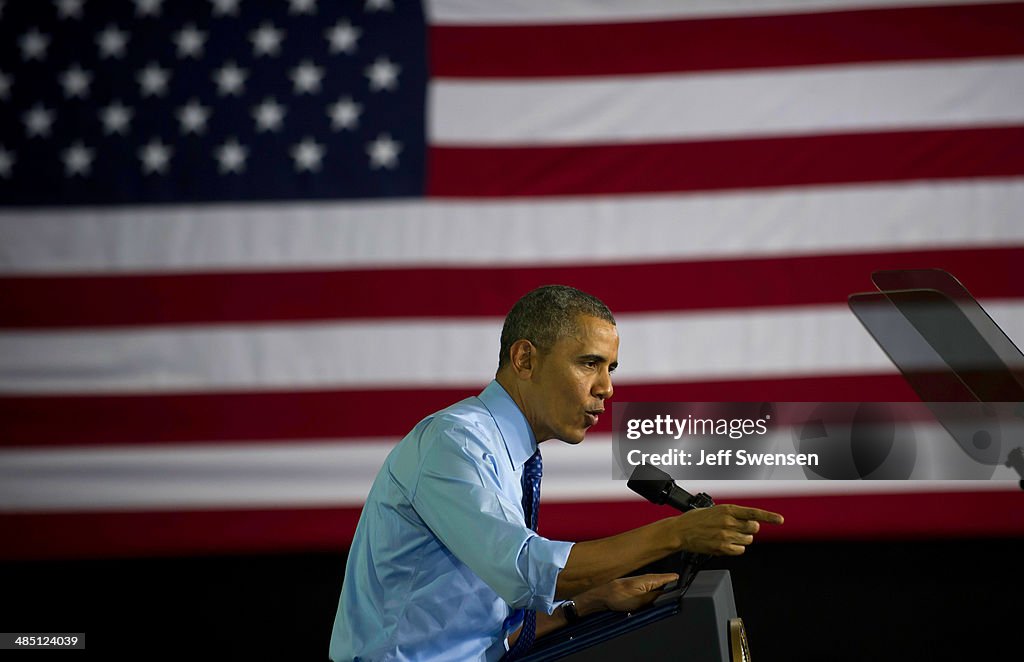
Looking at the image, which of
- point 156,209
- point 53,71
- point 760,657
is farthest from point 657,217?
point 53,71

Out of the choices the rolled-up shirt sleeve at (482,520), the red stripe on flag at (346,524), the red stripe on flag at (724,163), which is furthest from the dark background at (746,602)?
the rolled-up shirt sleeve at (482,520)

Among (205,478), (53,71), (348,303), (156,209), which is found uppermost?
(53,71)

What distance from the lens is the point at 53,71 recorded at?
3.11m

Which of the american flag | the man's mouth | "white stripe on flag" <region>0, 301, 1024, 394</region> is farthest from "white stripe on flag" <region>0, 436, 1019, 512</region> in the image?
the man's mouth

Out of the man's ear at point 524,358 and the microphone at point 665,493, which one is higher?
the man's ear at point 524,358

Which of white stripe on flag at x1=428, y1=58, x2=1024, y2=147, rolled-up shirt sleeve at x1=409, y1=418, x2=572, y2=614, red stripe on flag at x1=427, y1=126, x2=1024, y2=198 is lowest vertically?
rolled-up shirt sleeve at x1=409, y1=418, x2=572, y2=614

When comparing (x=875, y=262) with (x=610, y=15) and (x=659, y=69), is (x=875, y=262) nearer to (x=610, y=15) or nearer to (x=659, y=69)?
(x=659, y=69)

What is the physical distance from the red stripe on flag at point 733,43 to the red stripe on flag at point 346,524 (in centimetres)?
127

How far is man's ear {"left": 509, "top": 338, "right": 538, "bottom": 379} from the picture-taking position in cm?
165

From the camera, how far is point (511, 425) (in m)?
1.64

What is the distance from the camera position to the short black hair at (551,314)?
5.33ft

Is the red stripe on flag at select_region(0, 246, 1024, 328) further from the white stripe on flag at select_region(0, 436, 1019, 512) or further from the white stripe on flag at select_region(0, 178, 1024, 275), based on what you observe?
the white stripe on flag at select_region(0, 436, 1019, 512)

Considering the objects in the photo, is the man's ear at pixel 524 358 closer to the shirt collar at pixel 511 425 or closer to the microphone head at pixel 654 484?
the shirt collar at pixel 511 425

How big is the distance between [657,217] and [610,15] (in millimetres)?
636
